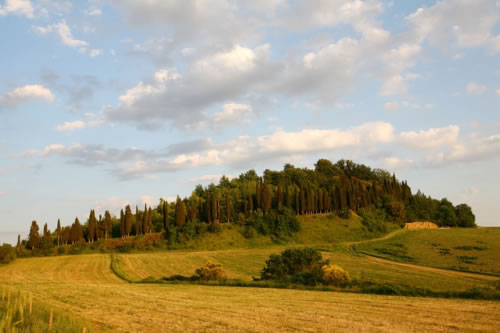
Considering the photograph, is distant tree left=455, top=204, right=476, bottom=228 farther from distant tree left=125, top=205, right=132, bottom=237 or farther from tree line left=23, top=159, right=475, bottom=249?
distant tree left=125, top=205, right=132, bottom=237

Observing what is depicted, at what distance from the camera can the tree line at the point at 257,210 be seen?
286ft

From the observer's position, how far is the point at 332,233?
89562 millimetres

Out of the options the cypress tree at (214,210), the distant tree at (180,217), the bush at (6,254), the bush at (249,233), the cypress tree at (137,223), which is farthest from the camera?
the cypress tree at (214,210)

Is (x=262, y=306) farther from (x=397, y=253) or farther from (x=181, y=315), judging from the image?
(x=397, y=253)

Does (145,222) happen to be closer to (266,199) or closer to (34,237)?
(34,237)

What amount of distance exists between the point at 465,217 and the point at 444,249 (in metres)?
61.2

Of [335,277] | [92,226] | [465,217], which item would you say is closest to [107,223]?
[92,226]

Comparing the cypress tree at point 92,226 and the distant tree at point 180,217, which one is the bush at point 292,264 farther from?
the cypress tree at point 92,226

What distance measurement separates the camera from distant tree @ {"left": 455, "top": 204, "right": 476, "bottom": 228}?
12056 cm

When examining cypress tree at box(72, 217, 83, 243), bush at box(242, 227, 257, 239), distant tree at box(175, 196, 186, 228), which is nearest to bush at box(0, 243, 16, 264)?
cypress tree at box(72, 217, 83, 243)

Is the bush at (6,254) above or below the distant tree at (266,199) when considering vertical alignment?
below

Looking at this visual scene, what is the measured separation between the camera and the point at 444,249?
6956 centimetres

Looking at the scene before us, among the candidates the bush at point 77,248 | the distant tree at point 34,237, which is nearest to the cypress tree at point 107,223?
the bush at point 77,248

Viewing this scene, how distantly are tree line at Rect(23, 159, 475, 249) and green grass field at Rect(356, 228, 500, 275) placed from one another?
22.2 m
